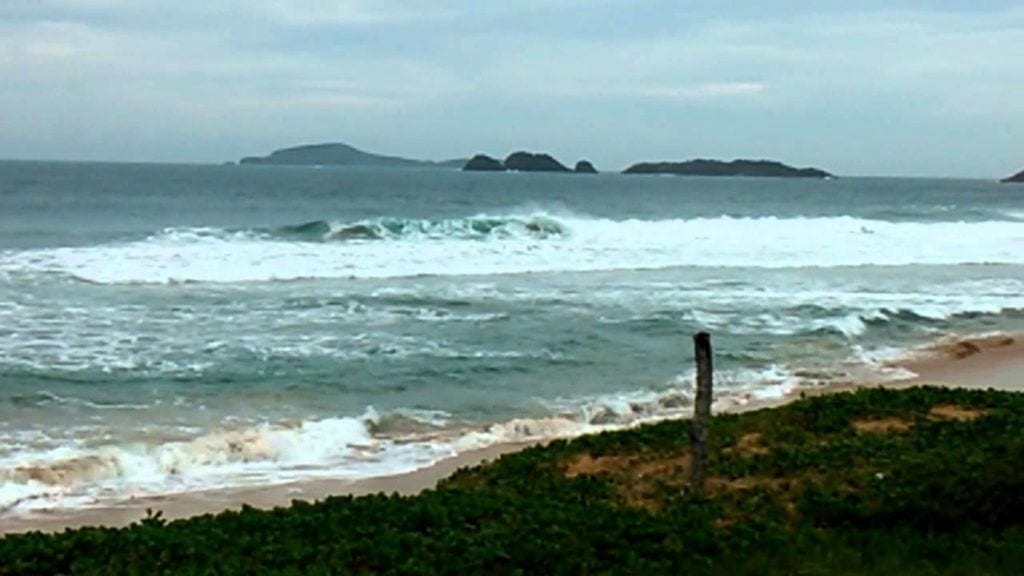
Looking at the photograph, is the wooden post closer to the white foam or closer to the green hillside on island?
the green hillside on island

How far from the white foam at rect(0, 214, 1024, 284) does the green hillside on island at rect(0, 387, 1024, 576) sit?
2161cm

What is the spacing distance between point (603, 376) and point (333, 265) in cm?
1745

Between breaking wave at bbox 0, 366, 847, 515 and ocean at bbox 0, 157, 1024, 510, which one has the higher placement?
ocean at bbox 0, 157, 1024, 510

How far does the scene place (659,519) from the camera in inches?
311

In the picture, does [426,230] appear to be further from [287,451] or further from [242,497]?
[242,497]

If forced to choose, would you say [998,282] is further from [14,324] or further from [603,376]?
[14,324]

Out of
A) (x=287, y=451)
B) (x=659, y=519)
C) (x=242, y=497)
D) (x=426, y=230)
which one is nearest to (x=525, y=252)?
(x=426, y=230)

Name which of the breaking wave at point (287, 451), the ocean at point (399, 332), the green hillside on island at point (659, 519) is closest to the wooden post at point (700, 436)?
the green hillside on island at point (659, 519)

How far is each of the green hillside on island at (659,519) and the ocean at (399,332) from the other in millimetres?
3462

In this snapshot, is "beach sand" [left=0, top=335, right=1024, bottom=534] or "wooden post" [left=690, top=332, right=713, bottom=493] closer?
"wooden post" [left=690, top=332, right=713, bottom=493]

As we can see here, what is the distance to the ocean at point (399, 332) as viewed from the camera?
42.7 ft

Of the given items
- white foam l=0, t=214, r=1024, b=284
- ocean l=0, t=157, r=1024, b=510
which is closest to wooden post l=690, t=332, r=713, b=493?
ocean l=0, t=157, r=1024, b=510

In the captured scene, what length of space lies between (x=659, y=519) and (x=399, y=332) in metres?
13.3

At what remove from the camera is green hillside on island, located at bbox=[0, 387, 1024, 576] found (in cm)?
698
